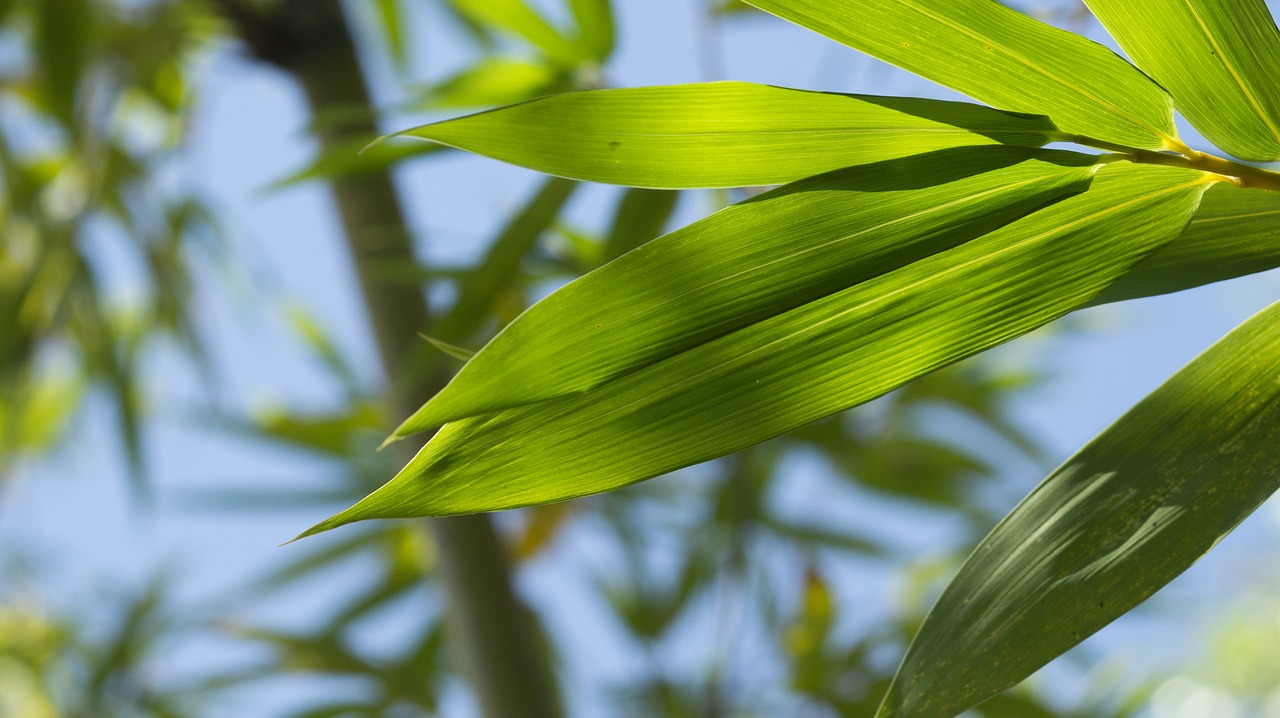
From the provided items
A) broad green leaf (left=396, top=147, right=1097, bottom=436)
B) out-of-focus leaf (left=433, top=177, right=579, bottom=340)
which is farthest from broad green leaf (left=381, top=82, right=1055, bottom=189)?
out-of-focus leaf (left=433, top=177, right=579, bottom=340)

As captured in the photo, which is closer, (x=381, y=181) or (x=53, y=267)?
(x=381, y=181)

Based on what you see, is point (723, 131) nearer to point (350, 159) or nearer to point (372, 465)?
point (350, 159)

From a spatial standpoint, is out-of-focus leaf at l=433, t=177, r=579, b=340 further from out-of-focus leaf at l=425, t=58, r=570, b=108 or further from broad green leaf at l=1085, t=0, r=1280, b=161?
broad green leaf at l=1085, t=0, r=1280, b=161

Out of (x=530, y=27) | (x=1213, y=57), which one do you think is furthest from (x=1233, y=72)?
(x=530, y=27)

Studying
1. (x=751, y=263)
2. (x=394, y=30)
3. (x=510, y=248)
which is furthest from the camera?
(x=394, y=30)

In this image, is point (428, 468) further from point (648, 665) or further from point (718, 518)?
point (648, 665)

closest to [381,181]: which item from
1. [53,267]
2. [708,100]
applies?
[53,267]
